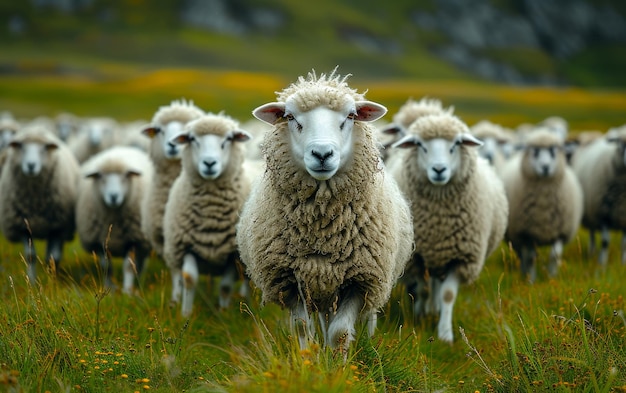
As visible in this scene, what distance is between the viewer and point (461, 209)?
600 cm

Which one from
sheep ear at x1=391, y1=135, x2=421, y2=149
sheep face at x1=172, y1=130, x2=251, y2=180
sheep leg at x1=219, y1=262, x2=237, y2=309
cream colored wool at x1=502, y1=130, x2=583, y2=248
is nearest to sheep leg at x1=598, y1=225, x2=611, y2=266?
cream colored wool at x1=502, y1=130, x2=583, y2=248

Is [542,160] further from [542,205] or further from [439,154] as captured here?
[439,154]

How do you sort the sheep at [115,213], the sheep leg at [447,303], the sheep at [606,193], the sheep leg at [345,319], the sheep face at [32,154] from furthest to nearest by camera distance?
the sheep at [606,193]
the sheep face at [32,154]
the sheep at [115,213]
the sheep leg at [447,303]
the sheep leg at [345,319]

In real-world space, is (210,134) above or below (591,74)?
below

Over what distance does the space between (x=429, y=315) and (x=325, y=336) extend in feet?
6.89

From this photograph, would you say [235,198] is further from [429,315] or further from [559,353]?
[559,353]

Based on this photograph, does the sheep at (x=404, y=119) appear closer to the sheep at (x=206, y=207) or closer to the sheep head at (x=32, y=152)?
the sheep at (x=206, y=207)

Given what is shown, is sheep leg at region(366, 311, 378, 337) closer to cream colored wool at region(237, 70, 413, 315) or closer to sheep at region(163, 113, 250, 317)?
cream colored wool at region(237, 70, 413, 315)

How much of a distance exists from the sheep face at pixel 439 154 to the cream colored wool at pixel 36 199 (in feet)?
15.0

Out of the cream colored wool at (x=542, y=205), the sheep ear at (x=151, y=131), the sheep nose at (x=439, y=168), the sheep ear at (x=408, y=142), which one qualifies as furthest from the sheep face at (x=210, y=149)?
the cream colored wool at (x=542, y=205)

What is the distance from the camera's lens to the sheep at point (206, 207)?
20.1 feet

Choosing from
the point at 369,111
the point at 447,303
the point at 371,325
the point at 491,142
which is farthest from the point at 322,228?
the point at 491,142

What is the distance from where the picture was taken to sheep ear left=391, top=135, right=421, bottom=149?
6.01 metres

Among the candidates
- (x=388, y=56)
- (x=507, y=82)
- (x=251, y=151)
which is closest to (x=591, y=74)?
(x=507, y=82)
